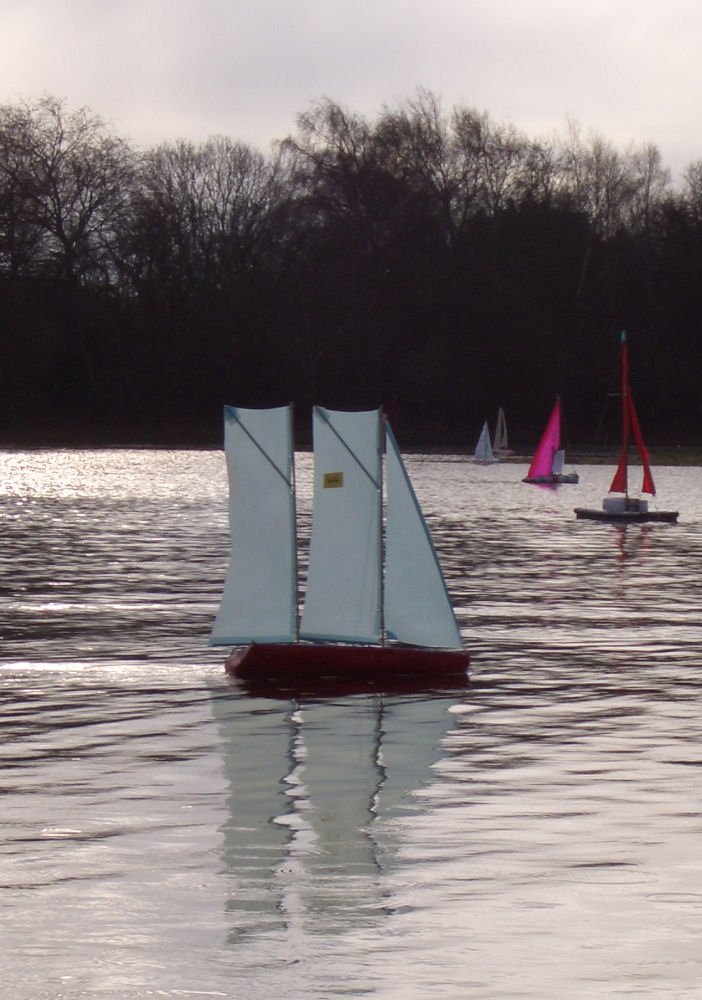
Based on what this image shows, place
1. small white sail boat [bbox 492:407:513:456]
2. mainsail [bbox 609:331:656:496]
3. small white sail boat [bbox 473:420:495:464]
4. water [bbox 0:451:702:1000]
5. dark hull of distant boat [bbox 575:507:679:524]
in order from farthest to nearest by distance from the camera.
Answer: small white sail boat [bbox 492:407:513:456], small white sail boat [bbox 473:420:495:464], dark hull of distant boat [bbox 575:507:679:524], mainsail [bbox 609:331:656:496], water [bbox 0:451:702:1000]

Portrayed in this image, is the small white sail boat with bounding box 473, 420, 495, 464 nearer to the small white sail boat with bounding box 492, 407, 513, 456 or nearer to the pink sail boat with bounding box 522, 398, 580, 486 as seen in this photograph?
the small white sail boat with bounding box 492, 407, 513, 456

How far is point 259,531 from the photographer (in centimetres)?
1850

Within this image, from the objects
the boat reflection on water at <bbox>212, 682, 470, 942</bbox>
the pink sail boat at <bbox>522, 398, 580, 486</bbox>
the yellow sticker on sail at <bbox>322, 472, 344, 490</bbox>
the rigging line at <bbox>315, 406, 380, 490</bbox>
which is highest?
the rigging line at <bbox>315, 406, 380, 490</bbox>

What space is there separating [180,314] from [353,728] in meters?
87.8

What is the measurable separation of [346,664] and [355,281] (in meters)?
80.4

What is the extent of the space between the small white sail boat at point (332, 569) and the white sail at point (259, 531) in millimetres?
10

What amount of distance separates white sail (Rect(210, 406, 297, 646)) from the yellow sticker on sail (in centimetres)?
37

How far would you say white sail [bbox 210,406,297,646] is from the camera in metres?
18.1

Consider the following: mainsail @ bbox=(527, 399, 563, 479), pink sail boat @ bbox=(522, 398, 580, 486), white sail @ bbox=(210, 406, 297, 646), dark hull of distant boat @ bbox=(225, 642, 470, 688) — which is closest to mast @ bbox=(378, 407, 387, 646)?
dark hull of distant boat @ bbox=(225, 642, 470, 688)

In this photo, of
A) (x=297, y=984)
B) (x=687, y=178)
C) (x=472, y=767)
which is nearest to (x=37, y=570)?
(x=472, y=767)

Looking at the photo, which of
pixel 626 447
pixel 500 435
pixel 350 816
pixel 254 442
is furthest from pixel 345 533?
pixel 500 435

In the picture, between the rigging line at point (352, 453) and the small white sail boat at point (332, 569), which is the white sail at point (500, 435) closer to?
the small white sail boat at point (332, 569)

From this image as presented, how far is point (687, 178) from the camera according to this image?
102562 mm

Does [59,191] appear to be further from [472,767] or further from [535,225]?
[472,767]
